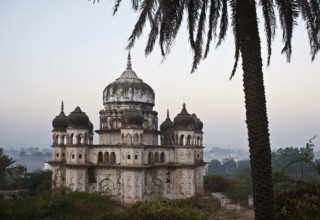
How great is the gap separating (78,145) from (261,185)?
22.8m

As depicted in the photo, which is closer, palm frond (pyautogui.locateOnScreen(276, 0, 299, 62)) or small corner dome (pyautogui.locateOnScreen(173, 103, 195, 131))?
palm frond (pyautogui.locateOnScreen(276, 0, 299, 62))

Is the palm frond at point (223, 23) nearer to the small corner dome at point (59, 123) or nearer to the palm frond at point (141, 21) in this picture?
the palm frond at point (141, 21)

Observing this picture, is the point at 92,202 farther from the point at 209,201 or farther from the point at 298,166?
the point at 298,166

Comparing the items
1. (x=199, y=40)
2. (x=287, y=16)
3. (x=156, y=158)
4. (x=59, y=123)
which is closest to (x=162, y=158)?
(x=156, y=158)

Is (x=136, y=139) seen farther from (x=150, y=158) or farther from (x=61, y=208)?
(x=61, y=208)

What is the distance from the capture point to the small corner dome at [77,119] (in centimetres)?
3064

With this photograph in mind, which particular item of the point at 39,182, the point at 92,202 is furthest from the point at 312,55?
the point at 39,182

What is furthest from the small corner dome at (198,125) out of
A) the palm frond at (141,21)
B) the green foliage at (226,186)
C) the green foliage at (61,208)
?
the palm frond at (141,21)

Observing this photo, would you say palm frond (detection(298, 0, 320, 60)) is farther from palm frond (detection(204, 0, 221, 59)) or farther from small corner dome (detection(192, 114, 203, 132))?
small corner dome (detection(192, 114, 203, 132))

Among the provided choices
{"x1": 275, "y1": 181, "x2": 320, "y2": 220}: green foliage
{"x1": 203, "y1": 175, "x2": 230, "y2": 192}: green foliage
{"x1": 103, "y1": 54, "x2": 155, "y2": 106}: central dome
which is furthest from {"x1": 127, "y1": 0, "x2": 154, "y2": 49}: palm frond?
{"x1": 203, "y1": 175, "x2": 230, "y2": 192}: green foliage

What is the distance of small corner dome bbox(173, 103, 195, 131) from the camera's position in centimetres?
3170

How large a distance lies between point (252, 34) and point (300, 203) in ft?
23.1

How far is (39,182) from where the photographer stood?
40156mm

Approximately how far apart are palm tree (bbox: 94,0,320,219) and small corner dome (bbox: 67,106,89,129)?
785 inches
